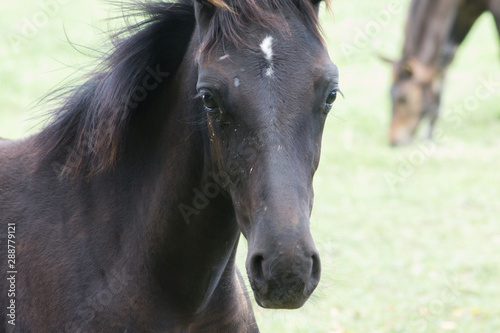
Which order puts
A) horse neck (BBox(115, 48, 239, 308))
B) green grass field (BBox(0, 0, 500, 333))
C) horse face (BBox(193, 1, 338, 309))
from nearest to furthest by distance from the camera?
1. horse face (BBox(193, 1, 338, 309))
2. horse neck (BBox(115, 48, 239, 308))
3. green grass field (BBox(0, 0, 500, 333))

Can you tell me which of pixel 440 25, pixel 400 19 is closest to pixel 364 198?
pixel 440 25

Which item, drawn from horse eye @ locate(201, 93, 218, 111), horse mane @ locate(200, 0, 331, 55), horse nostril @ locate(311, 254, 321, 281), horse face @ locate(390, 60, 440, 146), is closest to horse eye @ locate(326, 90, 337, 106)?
horse mane @ locate(200, 0, 331, 55)

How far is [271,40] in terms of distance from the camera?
2037mm

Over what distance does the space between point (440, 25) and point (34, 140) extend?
979 centimetres

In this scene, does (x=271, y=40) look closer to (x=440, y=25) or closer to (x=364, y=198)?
(x=364, y=198)

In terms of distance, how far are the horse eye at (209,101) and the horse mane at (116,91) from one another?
35 cm

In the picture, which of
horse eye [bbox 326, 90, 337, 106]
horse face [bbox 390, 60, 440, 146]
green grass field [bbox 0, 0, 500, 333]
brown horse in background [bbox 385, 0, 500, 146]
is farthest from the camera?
horse face [bbox 390, 60, 440, 146]

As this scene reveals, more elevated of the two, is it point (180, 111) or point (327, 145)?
point (180, 111)

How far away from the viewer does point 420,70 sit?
11.8 m

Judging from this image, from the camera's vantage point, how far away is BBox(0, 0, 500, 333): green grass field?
5.10 metres

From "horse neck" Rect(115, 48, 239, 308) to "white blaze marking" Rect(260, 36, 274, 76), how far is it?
1.09ft

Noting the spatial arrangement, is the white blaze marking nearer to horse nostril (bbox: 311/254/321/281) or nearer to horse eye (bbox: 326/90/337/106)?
horse eye (bbox: 326/90/337/106)

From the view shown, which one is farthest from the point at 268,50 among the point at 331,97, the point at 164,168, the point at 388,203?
the point at 388,203

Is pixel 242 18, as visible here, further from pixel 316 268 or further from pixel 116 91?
pixel 316 268
